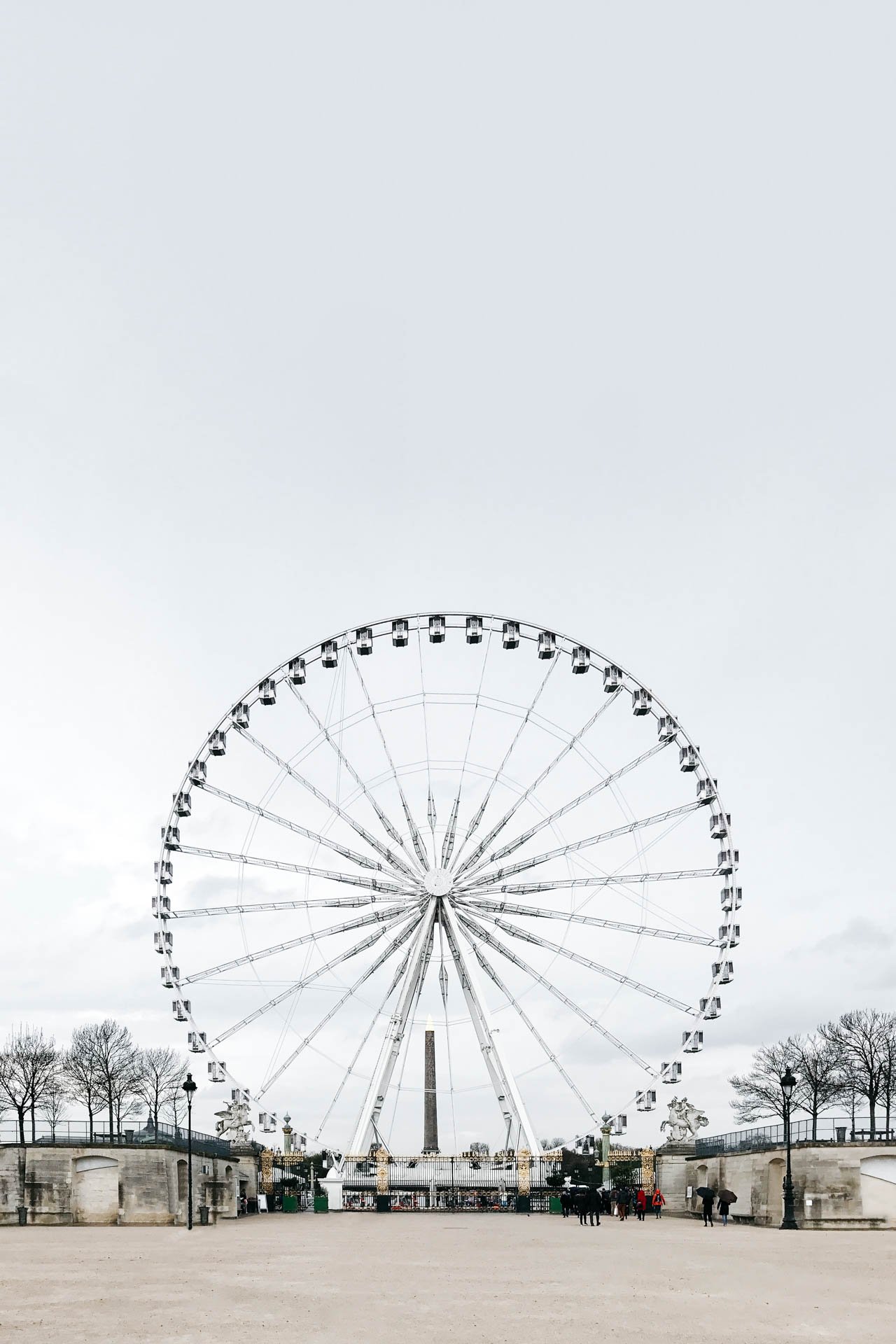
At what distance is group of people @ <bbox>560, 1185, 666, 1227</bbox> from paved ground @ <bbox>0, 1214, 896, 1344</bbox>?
32.1 ft

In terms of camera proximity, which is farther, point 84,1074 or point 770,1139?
point 84,1074

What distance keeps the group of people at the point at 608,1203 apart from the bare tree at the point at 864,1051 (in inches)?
950

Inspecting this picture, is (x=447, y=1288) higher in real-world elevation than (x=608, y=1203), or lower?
higher

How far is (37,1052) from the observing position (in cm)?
7556

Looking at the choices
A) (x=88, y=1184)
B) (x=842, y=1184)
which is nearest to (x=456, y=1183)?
(x=88, y=1184)

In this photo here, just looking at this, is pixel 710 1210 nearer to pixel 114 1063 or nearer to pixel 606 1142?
pixel 606 1142

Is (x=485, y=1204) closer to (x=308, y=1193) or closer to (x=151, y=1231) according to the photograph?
(x=308, y=1193)

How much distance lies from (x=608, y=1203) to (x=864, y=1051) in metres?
29.5

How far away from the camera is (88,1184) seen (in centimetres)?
4316

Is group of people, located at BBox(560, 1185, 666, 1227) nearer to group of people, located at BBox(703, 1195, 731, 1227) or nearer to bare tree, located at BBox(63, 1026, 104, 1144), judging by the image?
group of people, located at BBox(703, 1195, 731, 1227)

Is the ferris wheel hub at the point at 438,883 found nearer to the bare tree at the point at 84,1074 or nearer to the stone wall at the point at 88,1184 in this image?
the stone wall at the point at 88,1184

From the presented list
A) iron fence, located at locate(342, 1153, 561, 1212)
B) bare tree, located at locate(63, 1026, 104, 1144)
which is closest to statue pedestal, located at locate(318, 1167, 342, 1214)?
iron fence, located at locate(342, 1153, 561, 1212)

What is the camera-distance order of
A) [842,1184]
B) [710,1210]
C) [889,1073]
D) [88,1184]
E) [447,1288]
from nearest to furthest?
[447,1288] < [842,1184] < [710,1210] < [88,1184] < [889,1073]

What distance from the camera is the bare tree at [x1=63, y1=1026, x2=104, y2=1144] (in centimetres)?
7875
